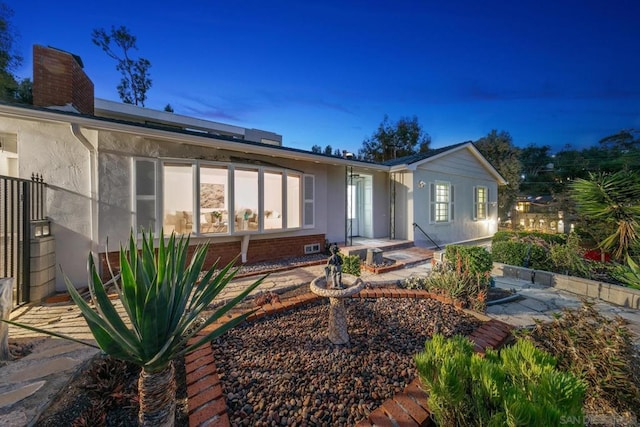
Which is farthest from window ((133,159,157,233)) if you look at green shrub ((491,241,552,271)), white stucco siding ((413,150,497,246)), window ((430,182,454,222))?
window ((430,182,454,222))

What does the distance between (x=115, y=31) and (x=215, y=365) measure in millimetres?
21273

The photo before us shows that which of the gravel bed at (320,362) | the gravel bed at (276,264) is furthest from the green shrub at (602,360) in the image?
the gravel bed at (276,264)

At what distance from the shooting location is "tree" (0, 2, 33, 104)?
11.5 m

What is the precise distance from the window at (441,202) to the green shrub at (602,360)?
7258mm

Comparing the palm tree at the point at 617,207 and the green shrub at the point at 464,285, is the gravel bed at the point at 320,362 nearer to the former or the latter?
the green shrub at the point at 464,285

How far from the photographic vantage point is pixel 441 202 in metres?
9.48

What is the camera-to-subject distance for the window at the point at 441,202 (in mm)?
9211

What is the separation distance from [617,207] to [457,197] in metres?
5.03

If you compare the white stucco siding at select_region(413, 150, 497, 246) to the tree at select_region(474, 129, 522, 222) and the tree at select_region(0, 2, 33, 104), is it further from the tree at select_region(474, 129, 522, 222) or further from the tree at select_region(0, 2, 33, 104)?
the tree at select_region(0, 2, 33, 104)

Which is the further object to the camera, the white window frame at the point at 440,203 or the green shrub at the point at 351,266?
the white window frame at the point at 440,203

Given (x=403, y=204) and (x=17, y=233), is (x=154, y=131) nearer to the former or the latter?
(x=17, y=233)

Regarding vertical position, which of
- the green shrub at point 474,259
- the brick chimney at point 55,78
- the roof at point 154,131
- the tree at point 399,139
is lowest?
the green shrub at point 474,259

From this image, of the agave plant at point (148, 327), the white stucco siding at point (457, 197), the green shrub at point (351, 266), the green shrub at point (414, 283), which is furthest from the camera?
the white stucco siding at point (457, 197)

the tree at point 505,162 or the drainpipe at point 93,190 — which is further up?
the tree at point 505,162
